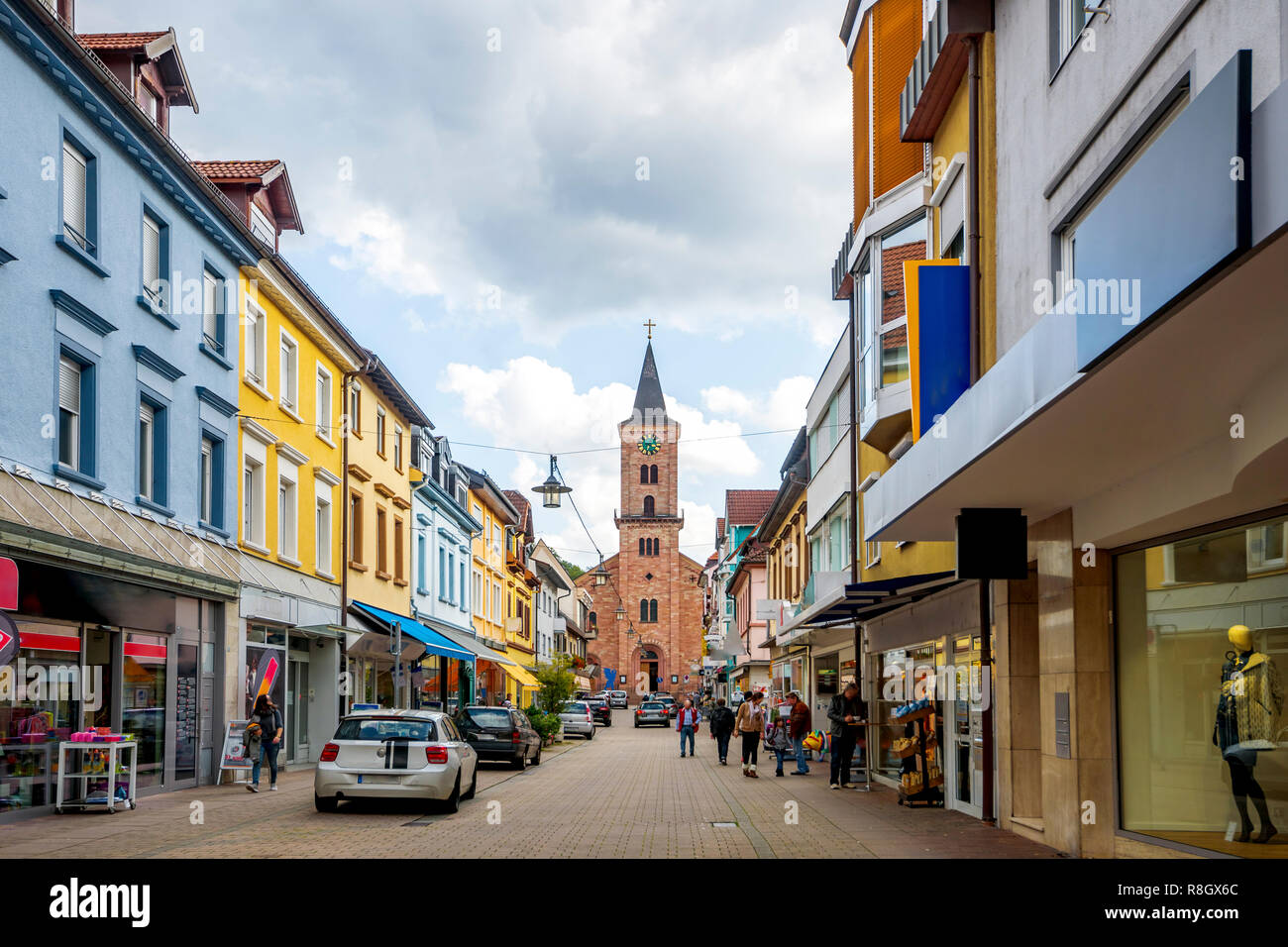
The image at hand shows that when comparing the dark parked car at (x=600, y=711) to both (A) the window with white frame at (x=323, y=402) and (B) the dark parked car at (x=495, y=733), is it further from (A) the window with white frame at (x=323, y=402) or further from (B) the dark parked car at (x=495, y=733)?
(A) the window with white frame at (x=323, y=402)

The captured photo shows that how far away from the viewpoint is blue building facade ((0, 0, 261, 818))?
15008mm

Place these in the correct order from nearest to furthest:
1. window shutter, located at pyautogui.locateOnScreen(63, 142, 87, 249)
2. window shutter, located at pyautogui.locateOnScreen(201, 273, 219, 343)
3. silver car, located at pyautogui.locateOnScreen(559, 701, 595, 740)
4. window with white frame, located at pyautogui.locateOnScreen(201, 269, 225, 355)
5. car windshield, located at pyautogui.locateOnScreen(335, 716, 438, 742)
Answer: window shutter, located at pyautogui.locateOnScreen(63, 142, 87, 249) < car windshield, located at pyautogui.locateOnScreen(335, 716, 438, 742) < window with white frame, located at pyautogui.locateOnScreen(201, 269, 225, 355) < window shutter, located at pyautogui.locateOnScreen(201, 273, 219, 343) < silver car, located at pyautogui.locateOnScreen(559, 701, 595, 740)

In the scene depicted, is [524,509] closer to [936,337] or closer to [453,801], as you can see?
[453,801]

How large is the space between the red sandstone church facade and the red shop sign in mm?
93704

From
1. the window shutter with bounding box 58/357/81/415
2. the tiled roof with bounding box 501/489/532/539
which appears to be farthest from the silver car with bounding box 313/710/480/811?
the tiled roof with bounding box 501/489/532/539

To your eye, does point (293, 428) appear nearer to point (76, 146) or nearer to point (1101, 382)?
point (76, 146)

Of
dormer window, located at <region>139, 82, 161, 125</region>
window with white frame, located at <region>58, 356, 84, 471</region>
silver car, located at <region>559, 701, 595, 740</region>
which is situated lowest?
silver car, located at <region>559, 701, 595, 740</region>

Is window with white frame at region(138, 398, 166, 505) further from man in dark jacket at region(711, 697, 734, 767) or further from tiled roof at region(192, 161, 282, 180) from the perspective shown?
man in dark jacket at region(711, 697, 734, 767)

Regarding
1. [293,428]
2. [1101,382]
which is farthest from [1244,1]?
[293,428]

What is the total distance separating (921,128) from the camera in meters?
17.8

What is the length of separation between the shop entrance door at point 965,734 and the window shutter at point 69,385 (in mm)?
11751

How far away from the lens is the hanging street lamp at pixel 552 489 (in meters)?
33.5

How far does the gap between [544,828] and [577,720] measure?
3350 centimetres
